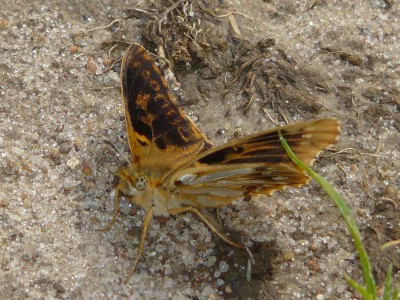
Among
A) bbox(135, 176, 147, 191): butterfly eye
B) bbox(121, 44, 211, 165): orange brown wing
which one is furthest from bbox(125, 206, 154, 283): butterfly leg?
bbox(121, 44, 211, 165): orange brown wing

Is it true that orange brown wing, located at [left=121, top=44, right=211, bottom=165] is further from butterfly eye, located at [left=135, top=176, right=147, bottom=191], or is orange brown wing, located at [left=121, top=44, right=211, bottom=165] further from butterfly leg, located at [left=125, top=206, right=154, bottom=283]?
butterfly leg, located at [left=125, top=206, right=154, bottom=283]

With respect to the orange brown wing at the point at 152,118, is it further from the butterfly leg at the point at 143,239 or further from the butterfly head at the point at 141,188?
the butterfly leg at the point at 143,239

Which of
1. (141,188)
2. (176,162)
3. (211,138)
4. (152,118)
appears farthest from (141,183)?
(211,138)

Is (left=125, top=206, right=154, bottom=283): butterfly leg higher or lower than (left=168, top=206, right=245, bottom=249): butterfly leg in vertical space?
lower

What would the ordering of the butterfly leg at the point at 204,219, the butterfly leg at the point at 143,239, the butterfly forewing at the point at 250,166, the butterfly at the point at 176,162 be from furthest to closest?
the butterfly leg at the point at 204,219
the butterfly leg at the point at 143,239
the butterfly at the point at 176,162
the butterfly forewing at the point at 250,166

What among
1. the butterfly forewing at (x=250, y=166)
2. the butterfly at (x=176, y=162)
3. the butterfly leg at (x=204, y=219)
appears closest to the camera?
the butterfly forewing at (x=250, y=166)

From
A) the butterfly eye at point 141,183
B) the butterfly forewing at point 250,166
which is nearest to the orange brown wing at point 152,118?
the butterfly eye at point 141,183

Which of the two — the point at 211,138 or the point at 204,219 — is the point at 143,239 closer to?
the point at 204,219
